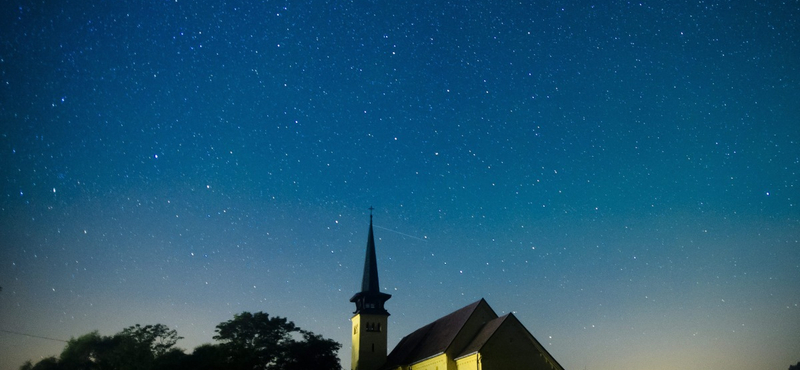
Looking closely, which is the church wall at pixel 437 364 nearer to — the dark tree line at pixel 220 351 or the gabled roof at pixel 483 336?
the gabled roof at pixel 483 336

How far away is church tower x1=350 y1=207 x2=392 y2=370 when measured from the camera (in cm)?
5641

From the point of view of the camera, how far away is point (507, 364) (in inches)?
1564

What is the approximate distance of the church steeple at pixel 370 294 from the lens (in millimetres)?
58219

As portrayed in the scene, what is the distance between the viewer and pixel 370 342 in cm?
5666

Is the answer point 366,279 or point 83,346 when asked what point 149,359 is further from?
point 83,346

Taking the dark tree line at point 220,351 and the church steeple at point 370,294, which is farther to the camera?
the church steeple at point 370,294

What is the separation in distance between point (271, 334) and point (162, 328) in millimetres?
14051

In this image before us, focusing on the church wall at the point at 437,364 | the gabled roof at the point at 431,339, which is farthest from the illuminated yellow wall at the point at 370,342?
the church wall at the point at 437,364

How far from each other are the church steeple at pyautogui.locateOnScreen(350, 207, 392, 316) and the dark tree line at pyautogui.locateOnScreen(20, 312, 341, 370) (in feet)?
17.2

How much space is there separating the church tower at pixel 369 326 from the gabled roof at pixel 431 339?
73.5 inches

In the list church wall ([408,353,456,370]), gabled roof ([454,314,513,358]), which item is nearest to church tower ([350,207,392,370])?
church wall ([408,353,456,370])

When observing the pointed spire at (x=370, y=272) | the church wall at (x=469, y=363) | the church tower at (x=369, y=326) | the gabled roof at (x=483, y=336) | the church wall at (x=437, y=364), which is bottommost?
the church wall at (x=469, y=363)

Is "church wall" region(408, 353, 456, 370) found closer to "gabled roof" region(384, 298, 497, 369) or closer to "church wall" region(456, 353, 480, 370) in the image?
"gabled roof" region(384, 298, 497, 369)

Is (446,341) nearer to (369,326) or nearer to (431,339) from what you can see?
(431,339)
